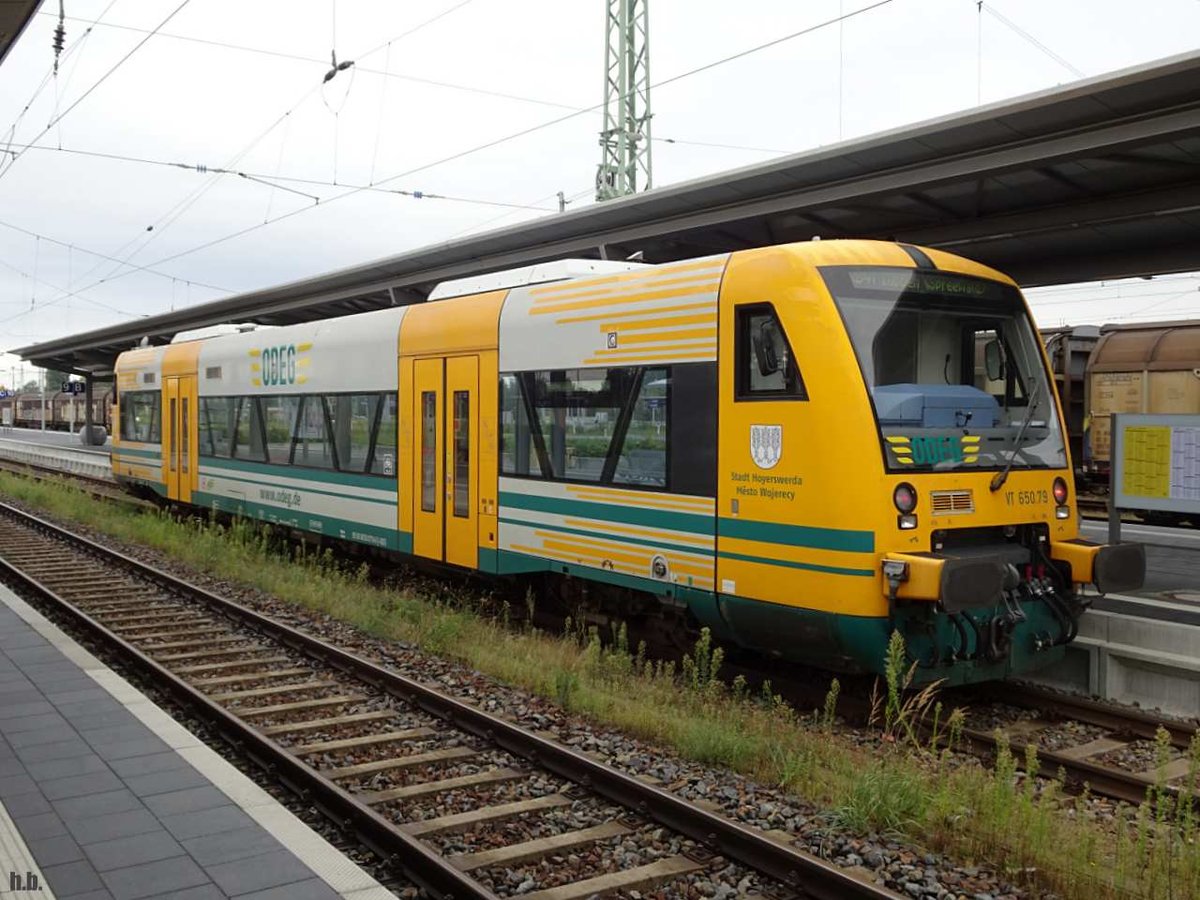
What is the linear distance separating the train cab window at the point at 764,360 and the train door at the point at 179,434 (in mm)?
12571

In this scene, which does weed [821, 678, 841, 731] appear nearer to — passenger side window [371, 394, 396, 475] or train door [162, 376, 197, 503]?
passenger side window [371, 394, 396, 475]

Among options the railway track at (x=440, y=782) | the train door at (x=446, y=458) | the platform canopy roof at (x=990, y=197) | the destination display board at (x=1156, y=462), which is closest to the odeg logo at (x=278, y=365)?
the train door at (x=446, y=458)

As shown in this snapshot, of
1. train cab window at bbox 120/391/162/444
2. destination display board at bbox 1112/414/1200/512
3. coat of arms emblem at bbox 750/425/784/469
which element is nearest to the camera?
coat of arms emblem at bbox 750/425/784/469

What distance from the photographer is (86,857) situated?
4.45 m

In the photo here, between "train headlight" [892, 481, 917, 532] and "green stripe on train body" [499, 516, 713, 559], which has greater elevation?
"train headlight" [892, 481, 917, 532]

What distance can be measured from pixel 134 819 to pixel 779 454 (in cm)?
438

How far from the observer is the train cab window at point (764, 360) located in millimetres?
7035

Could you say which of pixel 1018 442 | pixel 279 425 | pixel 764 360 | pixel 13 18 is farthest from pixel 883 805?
pixel 279 425

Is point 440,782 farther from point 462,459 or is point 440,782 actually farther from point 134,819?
point 462,459

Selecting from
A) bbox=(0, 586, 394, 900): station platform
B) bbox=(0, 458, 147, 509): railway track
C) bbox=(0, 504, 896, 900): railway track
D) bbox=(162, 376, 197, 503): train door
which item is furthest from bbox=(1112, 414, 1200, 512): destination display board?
bbox=(0, 458, 147, 509): railway track

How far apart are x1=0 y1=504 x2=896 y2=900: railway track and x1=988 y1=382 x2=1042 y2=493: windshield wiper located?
3370 millimetres

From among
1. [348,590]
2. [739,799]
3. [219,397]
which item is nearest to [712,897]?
[739,799]

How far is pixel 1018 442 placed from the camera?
7543mm

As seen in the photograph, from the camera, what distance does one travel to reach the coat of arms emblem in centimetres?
709
